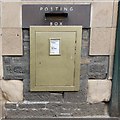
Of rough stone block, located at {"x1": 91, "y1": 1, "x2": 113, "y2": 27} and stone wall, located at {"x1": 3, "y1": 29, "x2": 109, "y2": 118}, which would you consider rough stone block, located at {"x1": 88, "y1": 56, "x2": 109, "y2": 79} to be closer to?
stone wall, located at {"x1": 3, "y1": 29, "x2": 109, "y2": 118}

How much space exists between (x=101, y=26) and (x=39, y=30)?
987 millimetres

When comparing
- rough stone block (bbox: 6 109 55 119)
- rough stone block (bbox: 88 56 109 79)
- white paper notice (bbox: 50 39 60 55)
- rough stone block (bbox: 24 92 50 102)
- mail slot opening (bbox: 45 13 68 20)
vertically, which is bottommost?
rough stone block (bbox: 6 109 55 119)

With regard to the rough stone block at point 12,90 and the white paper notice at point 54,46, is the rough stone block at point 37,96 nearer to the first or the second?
the rough stone block at point 12,90

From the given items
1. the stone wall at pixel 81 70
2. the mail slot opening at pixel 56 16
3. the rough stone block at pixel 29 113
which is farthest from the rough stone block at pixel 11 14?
the rough stone block at pixel 29 113

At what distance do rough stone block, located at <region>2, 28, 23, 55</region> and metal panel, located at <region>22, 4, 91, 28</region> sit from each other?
0.18 meters

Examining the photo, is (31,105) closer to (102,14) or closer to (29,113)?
(29,113)

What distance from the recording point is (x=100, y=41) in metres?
3.69

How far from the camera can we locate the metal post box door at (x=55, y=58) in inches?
143

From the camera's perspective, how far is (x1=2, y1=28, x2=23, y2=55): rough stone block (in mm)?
3629

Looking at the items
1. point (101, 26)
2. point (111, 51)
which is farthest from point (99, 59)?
point (101, 26)

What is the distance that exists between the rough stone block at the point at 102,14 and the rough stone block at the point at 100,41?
0.09 metres

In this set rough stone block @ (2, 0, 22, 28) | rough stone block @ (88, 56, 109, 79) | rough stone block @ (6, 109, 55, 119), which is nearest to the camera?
rough stone block @ (2, 0, 22, 28)

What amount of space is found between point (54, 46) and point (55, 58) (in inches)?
7.8

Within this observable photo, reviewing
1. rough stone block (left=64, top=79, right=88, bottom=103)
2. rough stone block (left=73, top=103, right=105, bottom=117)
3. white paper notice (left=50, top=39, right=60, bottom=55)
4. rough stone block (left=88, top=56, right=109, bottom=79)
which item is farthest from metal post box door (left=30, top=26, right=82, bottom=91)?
rough stone block (left=73, top=103, right=105, bottom=117)
